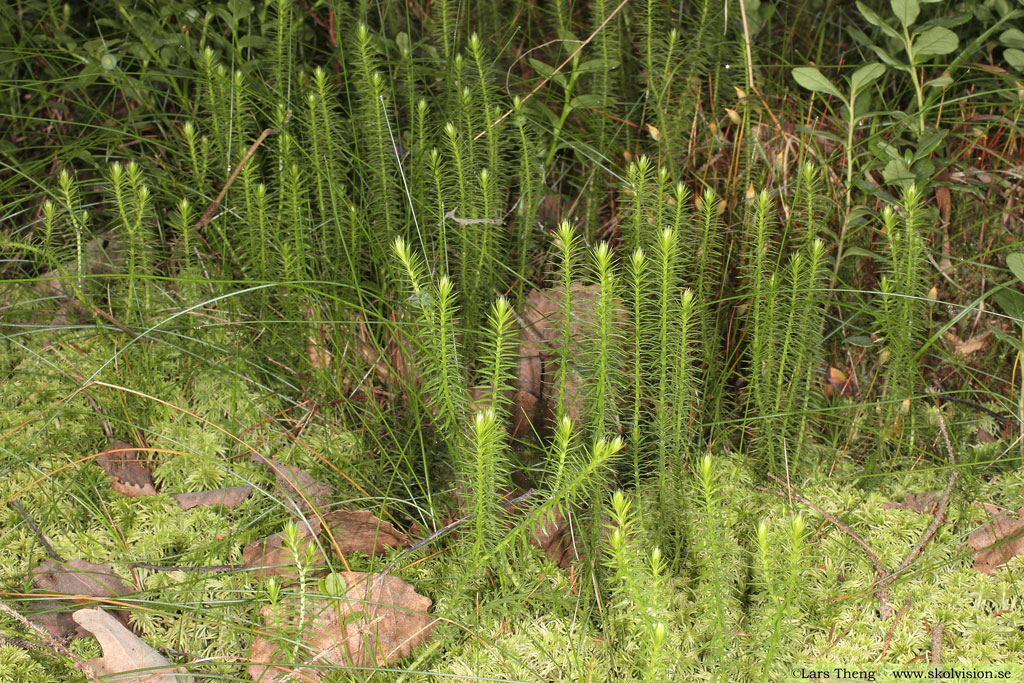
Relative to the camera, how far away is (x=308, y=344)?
2803 mm

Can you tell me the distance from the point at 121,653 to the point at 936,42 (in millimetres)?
2884

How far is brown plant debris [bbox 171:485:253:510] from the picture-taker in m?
2.50

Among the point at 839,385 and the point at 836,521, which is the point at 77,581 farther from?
the point at 839,385

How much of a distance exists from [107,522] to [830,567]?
6.76 feet

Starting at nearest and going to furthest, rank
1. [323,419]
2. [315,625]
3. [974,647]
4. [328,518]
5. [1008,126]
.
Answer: [315,625] < [974,647] < [328,518] < [323,419] < [1008,126]

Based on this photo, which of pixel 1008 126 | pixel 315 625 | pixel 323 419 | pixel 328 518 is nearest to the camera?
pixel 315 625

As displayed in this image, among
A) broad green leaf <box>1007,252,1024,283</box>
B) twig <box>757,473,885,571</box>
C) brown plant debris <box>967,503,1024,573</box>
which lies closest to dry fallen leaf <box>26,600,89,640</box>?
twig <box>757,473,885,571</box>

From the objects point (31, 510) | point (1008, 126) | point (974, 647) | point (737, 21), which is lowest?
point (974, 647)

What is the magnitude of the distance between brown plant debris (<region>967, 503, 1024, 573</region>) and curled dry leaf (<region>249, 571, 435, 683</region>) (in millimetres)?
1525

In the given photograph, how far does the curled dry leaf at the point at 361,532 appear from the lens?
7.70 ft

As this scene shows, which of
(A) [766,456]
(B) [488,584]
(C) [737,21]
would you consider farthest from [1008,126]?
(B) [488,584]

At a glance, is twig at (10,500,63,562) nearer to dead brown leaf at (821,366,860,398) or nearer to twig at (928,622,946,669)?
twig at (928,622,946,669)

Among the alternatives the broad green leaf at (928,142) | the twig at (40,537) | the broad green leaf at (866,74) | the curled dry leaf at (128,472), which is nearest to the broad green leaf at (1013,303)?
the broad green leaf at (928,142)

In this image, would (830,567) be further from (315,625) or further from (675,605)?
(315,625)
